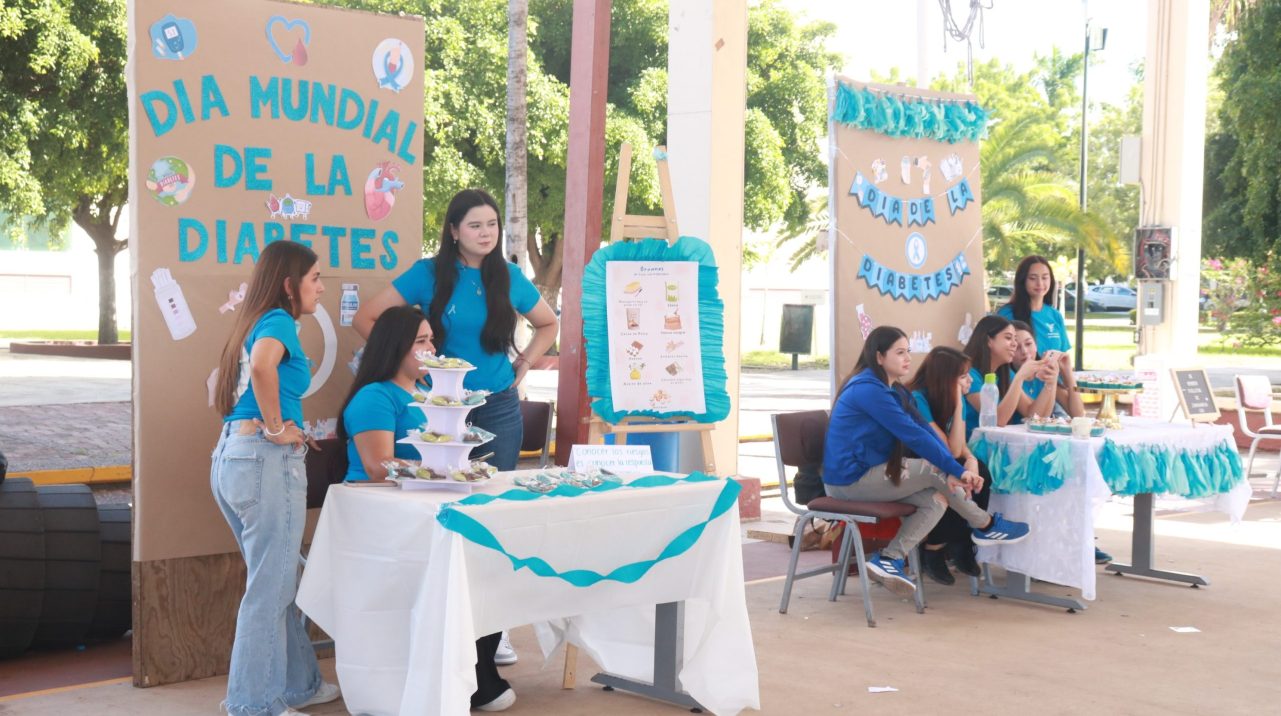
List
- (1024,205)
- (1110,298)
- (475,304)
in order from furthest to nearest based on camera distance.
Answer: (1110,298)
(1024,205)
(475,304)

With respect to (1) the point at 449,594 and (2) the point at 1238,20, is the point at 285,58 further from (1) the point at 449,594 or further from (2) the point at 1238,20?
(2) the point at 1238,20

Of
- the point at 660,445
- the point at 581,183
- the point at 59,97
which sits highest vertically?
the point at 59,97

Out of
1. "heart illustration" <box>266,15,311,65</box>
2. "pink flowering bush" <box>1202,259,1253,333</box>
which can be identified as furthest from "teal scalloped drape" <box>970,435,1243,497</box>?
"pink flowering bush" <box>1202,259,1253,333</box>

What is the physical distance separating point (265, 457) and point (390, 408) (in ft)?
1.34

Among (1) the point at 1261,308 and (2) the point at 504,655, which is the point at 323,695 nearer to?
(2) the point at 504,655

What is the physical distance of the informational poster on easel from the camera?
6.04 meters

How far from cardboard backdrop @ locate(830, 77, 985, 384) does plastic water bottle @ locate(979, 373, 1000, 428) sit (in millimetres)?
699

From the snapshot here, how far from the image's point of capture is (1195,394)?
10.2 metres

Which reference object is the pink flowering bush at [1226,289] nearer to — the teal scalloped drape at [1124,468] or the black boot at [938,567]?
the teal scalloped drape at [1124,468]

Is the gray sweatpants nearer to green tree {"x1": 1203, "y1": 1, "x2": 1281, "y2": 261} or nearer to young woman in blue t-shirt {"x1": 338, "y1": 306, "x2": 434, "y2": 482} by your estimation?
young woman in blue t-shirt {"x1": 338, "y1": 306, "x2": 434, "y2": 482}

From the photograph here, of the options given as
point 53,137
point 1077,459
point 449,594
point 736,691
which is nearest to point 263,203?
point 449,594

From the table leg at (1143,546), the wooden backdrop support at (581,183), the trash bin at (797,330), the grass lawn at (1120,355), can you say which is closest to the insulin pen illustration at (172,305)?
the wooden backdrop support at (581,183)

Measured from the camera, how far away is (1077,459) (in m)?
5.94

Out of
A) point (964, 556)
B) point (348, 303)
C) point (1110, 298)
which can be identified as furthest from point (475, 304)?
point (1110, 298)
